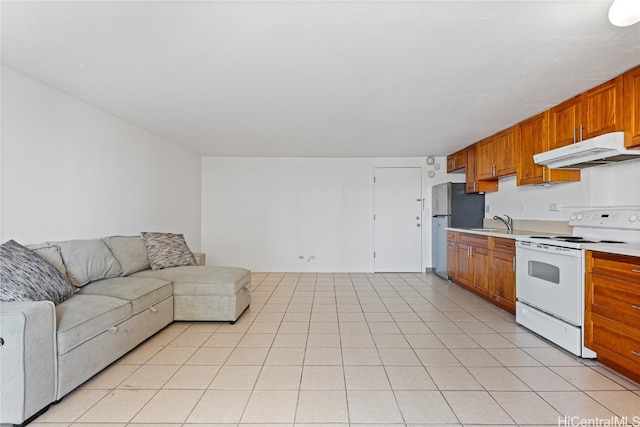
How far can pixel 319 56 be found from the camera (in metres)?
2.04

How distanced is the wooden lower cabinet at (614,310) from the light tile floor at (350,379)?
15 cm

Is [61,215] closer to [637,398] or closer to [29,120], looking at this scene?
[29,120]

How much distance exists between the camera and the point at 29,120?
2.44 m

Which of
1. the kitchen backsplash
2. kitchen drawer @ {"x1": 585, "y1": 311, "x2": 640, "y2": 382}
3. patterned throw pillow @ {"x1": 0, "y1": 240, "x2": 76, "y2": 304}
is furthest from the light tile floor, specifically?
the kitchen backsplash

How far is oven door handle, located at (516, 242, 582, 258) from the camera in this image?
7.77ft

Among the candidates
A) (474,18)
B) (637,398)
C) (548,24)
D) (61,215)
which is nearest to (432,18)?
(474,18)

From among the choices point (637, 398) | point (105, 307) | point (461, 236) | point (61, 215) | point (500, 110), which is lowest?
point (637, 398)

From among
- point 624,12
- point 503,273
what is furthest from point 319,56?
point 503,273

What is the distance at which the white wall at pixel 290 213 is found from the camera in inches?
226

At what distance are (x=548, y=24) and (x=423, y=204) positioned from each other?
13.6 feet

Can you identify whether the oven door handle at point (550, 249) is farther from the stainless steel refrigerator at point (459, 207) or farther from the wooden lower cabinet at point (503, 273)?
the stainless steel refrigerator at point (459, 207)

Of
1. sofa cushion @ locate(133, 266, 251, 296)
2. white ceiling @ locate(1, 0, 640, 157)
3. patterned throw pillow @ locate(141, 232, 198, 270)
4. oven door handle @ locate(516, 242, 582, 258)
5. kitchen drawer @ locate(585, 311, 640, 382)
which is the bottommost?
kitchen drawer @ locate(585, 311, 640, 382)

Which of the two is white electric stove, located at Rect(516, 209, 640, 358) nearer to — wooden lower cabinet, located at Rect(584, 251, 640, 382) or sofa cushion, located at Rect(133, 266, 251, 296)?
wooden lower cabinet, located at Rect(584, 251, 640, 382)

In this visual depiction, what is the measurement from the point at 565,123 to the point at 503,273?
5.30ft
